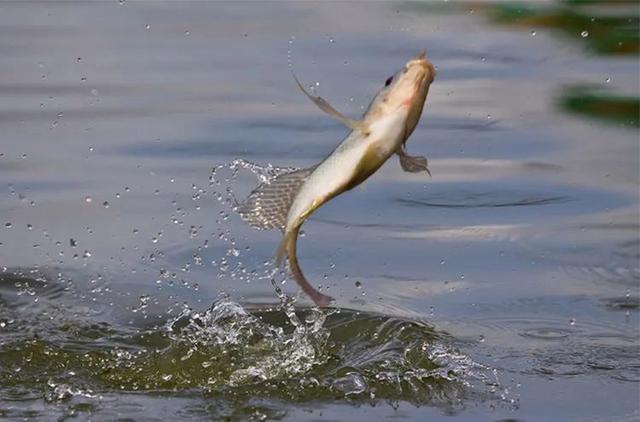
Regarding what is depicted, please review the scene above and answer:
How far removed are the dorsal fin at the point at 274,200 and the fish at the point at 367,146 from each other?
16 millimetres

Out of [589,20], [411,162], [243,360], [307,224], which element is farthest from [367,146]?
[589,20]

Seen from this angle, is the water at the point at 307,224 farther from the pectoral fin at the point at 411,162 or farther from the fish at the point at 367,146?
the pectoral fin at the point at 411,162

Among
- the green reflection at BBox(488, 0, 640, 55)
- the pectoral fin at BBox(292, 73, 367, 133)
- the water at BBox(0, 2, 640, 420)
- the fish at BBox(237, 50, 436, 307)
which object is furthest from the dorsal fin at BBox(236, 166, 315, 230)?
the green reflection at BBox(488, 0, 640, 55)

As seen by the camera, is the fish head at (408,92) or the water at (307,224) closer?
the fish head at (408,92)

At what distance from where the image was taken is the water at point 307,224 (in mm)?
4953

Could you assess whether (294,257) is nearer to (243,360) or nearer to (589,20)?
(243,360)

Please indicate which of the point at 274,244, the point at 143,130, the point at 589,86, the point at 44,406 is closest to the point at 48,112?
the point at 143,130

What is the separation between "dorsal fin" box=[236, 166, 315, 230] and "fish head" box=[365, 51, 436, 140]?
0.34 metres

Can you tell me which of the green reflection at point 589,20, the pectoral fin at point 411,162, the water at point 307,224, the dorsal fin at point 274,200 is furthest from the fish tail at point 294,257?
the green reflection at point 589,20

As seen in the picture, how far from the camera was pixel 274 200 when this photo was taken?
4.36 m

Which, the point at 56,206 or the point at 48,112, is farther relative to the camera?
the point at 48,112

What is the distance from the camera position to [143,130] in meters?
7.84

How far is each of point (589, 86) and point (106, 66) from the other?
2.62 m

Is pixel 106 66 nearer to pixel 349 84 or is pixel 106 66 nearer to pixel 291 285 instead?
pixel 349 84
